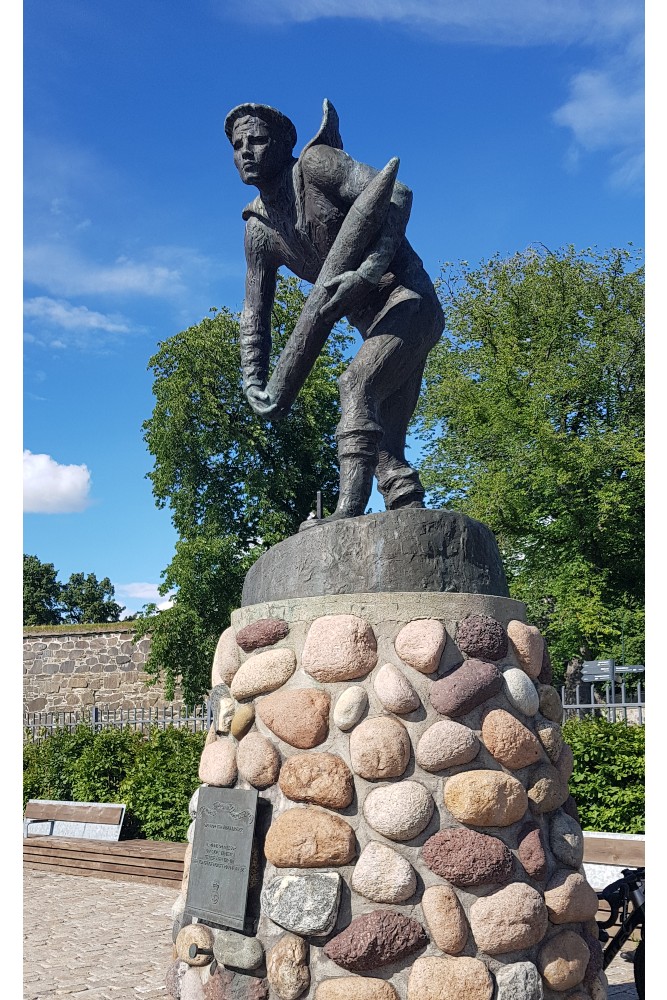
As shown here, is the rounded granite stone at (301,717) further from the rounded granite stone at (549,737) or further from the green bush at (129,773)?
the green bush at (129,773)

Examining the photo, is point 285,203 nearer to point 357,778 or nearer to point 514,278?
point 357,778

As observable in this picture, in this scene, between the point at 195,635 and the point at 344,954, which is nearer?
the point at 344,954

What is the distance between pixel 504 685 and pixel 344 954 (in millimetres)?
1055

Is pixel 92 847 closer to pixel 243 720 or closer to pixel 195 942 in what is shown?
pixel 195 942

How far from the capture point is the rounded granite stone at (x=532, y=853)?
3051 mm

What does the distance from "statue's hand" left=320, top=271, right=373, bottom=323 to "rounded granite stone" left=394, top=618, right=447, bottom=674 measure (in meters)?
1.33

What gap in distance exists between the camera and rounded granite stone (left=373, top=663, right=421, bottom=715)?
120 inches

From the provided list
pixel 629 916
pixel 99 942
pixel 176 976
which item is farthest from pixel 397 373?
pixel 99 942

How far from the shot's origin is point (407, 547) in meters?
3.34

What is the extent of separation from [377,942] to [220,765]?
0.92m

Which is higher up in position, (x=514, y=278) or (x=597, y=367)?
(x=514, y=278)

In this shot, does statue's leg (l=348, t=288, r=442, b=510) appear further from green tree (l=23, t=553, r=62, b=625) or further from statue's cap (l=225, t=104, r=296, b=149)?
green tree (l=23, t=553, r=62, b=625)

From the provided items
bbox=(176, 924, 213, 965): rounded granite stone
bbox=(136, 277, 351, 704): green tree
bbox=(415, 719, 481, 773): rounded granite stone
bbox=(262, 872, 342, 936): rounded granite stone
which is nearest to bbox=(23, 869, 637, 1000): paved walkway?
bbox=(176, 924, 213, 965): rounded granite stone
